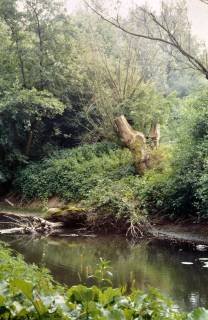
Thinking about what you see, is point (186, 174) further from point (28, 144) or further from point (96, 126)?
point (28, 144)

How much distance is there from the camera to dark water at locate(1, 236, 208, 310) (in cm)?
930

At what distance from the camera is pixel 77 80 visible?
23.3 m

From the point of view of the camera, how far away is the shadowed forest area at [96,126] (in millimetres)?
15781

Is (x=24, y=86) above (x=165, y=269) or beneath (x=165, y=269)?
above

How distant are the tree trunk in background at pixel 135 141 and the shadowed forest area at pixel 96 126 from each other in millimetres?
46

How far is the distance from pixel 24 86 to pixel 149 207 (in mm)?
9836

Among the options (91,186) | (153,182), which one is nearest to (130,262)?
(153,182)

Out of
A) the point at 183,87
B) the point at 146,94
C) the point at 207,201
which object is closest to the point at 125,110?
the point at 146,94

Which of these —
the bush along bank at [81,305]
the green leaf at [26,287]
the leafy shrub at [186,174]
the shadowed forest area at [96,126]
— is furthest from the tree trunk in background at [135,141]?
the green leaf at [26,287]

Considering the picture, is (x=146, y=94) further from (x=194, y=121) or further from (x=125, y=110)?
(x=194, y=121)

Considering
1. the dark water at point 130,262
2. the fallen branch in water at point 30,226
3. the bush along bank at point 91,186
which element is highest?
the bush along bank at point 91,186

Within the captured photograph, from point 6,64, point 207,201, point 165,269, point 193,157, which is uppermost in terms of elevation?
point 6,64

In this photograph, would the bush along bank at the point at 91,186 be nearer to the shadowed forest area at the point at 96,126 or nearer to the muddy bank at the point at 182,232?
the shadowed forest area at the point at 96,126

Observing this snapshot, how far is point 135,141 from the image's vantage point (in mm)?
19859
